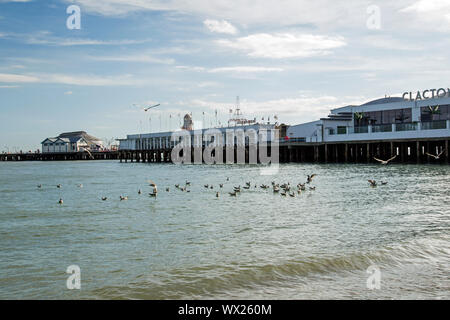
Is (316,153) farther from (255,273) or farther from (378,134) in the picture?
(255,273)

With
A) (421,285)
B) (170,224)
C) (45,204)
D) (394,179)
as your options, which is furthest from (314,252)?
(394,179)

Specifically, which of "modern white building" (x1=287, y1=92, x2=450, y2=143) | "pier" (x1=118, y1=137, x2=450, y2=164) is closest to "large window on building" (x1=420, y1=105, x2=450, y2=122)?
"modern white building" (x1=287, y1=92, x2=450, y2=143)

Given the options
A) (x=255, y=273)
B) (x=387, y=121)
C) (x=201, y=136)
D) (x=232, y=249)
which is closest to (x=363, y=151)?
(x=387, y=121)

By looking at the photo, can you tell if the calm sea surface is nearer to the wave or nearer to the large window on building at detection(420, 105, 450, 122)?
the wave

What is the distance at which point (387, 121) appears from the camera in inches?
3196

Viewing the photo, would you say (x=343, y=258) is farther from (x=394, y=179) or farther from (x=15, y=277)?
(x=394, y=179)

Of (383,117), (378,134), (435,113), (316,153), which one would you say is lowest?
(316,153)

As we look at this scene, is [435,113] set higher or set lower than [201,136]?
higher

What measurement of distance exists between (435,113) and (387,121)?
10081mm

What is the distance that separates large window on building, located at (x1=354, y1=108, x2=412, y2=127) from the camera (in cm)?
7738

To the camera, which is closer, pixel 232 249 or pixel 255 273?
pixel 255 273

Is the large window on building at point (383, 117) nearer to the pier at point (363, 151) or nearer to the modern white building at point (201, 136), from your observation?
the pier at point (363, 151)

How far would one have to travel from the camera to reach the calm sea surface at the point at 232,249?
11047 millimetres

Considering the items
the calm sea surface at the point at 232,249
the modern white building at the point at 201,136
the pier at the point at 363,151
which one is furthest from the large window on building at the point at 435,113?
the calm sea surface at the point at 232,249
